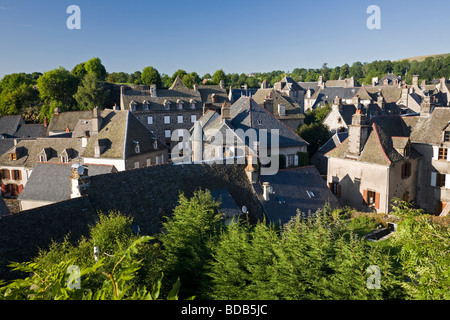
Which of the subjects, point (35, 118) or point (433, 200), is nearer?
point (433, 200)

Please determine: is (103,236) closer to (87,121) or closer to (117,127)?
(117,127)

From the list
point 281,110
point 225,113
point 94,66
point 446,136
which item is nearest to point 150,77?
point 94,66

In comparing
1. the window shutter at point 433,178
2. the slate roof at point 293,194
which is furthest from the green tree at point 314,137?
the slate roof at point 293,194

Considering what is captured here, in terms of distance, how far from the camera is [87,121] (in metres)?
46.9

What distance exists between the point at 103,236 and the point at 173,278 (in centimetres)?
282

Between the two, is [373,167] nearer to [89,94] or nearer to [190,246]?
[190,246]

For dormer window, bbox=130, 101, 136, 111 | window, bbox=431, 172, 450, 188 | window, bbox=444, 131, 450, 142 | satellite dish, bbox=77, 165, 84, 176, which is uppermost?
dormer window, bbox=130, 101, 136, 111

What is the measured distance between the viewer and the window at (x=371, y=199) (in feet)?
96.3

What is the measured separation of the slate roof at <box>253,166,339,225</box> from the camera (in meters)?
23.5

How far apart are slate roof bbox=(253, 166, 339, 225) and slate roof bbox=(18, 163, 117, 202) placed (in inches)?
530

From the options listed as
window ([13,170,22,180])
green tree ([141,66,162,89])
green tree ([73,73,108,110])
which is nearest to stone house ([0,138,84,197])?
window ([13,170,22,180])

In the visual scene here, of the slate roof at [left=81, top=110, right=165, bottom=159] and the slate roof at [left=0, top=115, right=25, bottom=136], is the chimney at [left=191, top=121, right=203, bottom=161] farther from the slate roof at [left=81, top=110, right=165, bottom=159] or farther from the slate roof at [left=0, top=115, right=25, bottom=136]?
the slate roof at [left=0, top=115, right=25, bottom=136]

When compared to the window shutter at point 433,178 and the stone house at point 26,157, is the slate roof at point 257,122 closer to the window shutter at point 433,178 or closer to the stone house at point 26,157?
the window shutter at point 433,178
